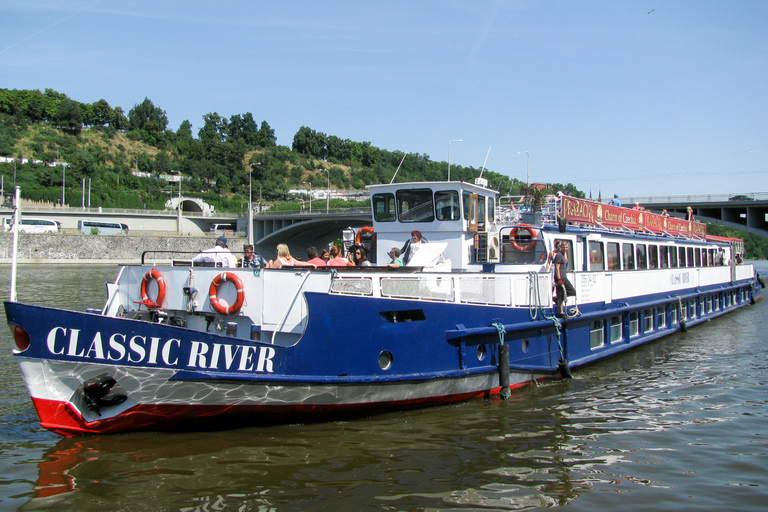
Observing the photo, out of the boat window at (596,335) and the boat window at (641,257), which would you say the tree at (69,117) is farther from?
the boat window at (596,335)

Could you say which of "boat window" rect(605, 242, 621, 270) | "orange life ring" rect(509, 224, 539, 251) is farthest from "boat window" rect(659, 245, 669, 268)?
"orange life ring" rect(509, 224, 539, 251)

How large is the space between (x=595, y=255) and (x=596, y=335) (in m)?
1.99

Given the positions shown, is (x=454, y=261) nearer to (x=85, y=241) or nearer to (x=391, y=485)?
(x=391, y=485)

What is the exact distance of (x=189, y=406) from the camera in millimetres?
7262

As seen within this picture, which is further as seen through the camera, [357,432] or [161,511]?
[357,432]

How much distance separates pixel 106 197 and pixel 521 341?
8568 cm

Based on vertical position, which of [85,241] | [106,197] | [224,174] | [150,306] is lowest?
[150,306]

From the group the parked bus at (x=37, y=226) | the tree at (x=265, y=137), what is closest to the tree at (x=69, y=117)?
the tree at (x=265, y=137)

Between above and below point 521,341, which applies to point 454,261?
above

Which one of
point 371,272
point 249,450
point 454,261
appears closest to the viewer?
point 249,450

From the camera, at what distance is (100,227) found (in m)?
65.4

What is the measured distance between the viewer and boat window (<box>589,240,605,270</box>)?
13.4m

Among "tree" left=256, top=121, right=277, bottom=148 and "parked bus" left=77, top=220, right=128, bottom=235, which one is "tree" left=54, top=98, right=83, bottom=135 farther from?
"parked bus" left=77, top=220, right=128, bottom=235

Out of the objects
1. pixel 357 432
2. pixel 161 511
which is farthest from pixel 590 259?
pixel 161 511
